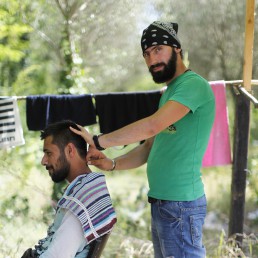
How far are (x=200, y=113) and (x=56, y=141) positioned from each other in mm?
610

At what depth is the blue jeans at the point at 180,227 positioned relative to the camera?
219cm

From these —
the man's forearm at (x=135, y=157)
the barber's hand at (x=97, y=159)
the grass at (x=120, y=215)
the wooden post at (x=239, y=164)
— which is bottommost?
the grass at (x=120, y=215)

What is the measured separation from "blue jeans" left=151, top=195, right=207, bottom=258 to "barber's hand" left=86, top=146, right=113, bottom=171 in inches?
12.1

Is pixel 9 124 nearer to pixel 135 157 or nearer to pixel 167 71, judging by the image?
pixel 135 157

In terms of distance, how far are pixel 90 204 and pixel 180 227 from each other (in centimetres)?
46

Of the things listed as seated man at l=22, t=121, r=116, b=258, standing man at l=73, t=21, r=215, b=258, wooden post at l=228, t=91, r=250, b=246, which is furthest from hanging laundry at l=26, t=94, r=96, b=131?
seated man at l=22, t=121, r=116, b=258

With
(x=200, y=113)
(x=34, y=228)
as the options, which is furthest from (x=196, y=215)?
(x=34, y=228)

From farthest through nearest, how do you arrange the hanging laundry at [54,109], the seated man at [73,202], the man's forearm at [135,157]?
the hanging laundry at [54,109]
the man's forearm at [135,157]
the seated man at [73,202]

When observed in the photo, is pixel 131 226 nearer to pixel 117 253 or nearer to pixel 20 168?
pixel 117 253

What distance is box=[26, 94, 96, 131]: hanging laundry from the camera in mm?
3369

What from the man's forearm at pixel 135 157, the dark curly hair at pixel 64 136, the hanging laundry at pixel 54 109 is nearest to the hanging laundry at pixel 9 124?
the hanging laundry at pixel 54 109

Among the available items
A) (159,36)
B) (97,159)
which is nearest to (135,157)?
(97,159)

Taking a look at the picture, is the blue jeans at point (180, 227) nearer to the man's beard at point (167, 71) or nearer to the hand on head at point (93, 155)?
the hand on head at point (93, 155)

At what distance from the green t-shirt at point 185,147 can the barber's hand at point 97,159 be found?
9.3 inches
